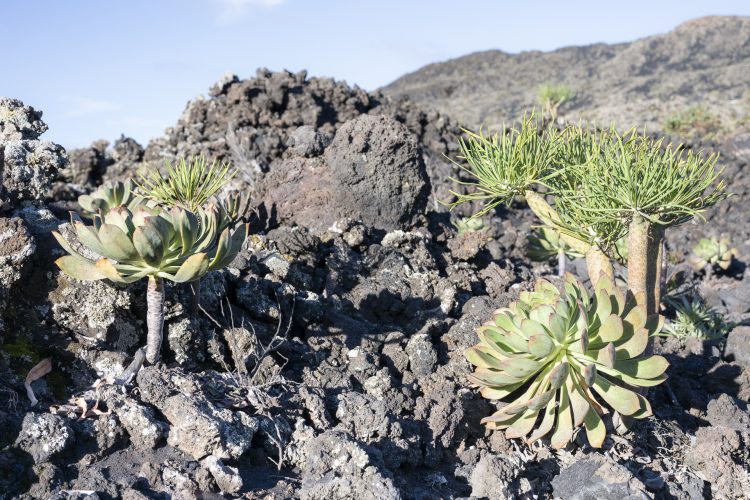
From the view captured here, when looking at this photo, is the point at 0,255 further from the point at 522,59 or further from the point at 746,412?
the point at 522,59

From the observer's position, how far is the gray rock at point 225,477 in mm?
3008

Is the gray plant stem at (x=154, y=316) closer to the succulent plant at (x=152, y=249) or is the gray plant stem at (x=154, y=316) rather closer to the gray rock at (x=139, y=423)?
the succulent plant at (x=152, y=249)

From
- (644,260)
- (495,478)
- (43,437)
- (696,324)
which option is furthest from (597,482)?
(696,324)

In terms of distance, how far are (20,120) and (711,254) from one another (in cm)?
810

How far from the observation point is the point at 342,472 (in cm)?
304

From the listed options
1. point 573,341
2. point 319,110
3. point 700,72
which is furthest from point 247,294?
point 700,72

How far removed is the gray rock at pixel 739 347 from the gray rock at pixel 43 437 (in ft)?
14.4

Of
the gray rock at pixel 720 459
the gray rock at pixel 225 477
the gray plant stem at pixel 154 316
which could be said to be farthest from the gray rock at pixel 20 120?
the gray rock at pixel 720 459

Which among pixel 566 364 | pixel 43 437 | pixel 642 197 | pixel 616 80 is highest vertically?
pixel 616 80

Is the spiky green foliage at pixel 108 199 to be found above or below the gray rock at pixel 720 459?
above

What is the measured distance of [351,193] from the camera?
6387 mm

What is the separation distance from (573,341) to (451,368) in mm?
848

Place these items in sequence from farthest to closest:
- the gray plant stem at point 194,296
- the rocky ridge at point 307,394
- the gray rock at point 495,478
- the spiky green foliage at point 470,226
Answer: the spiky green foliage at point 470,226 → the gray plant stem at point 194,296 → the gray rock at point 495,478 → the rocky ridge at point 307,394

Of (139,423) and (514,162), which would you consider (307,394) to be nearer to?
(139,423)
